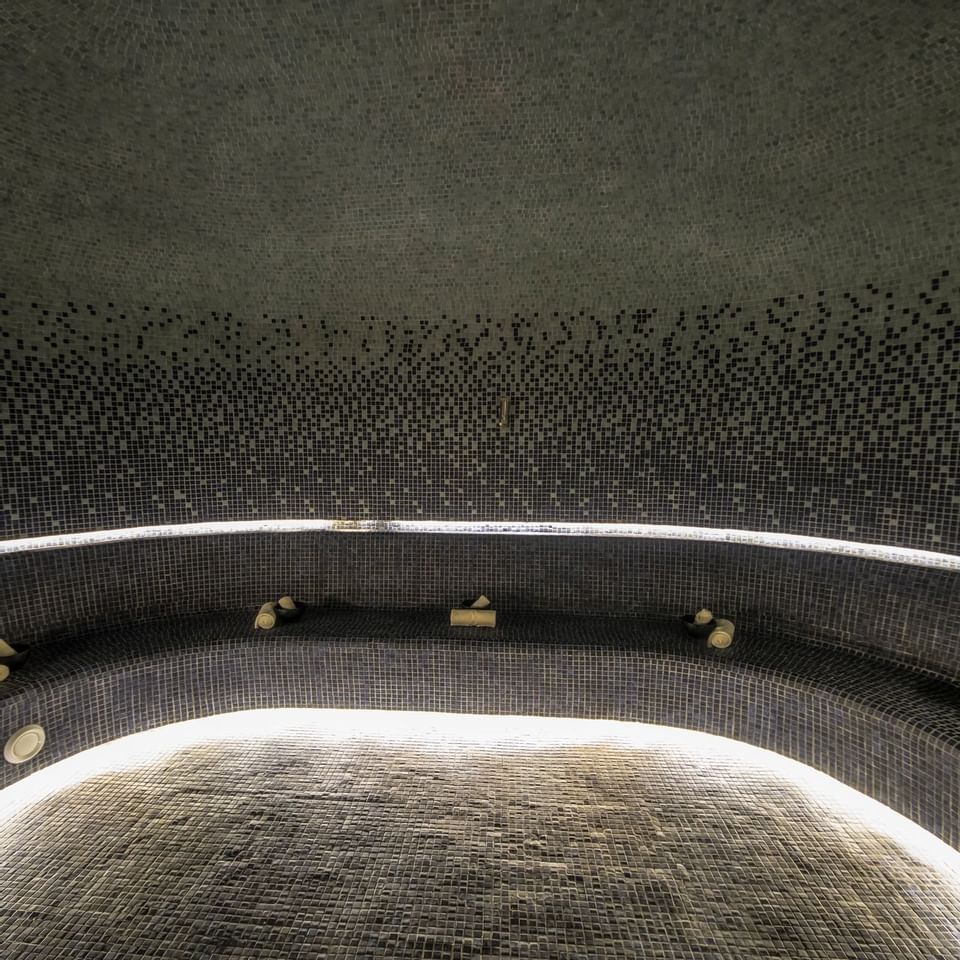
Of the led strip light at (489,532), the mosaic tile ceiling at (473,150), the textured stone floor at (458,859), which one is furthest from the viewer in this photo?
the led strip light at (489,532)

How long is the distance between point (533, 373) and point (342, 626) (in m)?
2.56

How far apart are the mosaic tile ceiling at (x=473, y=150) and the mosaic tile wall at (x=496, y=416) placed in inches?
9.5

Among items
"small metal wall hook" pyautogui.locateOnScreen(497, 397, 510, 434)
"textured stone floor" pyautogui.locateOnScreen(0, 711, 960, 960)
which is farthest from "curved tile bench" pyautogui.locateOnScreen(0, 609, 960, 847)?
"small metal wall hook" pyautogui.locateOnScreen(497, 397, 510, 434)

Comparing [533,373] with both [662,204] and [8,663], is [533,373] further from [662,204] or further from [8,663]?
[8,663]

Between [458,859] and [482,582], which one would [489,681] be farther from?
[458,859]

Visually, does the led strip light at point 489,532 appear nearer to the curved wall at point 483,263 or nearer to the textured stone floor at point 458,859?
the curved wall at point 483,263

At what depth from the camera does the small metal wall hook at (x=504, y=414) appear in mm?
3148

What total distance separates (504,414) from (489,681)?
205 centimetres

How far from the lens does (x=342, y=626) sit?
140 inches

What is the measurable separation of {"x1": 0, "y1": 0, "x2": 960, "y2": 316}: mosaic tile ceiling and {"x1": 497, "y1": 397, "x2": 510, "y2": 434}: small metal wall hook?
76 centimetres

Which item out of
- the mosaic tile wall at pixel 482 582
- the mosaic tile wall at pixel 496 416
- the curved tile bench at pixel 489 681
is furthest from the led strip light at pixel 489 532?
the curved tile bench at pixel 489 681

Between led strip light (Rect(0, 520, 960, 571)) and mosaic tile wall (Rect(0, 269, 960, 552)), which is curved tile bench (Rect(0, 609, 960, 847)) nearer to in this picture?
led strip light (Rect(0, 520, 960, 571))

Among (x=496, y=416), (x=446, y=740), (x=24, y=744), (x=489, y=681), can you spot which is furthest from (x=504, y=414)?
(x=24, y=744)

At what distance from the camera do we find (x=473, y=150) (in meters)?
2.44
